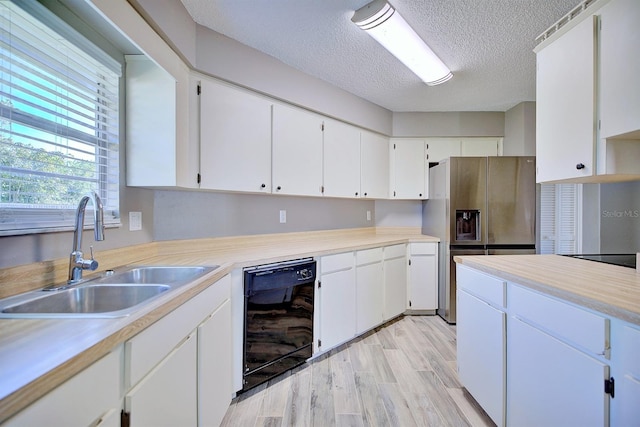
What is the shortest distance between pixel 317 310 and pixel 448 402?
102cm

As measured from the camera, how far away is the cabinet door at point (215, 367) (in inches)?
51.1

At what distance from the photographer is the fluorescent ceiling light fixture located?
170 cm

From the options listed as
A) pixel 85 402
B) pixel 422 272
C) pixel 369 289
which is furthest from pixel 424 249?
pixel 85 402

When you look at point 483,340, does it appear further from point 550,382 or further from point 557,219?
point 557,219

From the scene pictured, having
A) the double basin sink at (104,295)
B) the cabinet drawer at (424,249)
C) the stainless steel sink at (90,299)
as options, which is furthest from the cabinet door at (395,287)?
the stainless steel sink at (90,299)

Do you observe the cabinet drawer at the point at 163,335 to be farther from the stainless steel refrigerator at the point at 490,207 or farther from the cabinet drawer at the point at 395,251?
the stainless steel refrigerator at the point at 490,207

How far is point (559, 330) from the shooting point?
110 cm

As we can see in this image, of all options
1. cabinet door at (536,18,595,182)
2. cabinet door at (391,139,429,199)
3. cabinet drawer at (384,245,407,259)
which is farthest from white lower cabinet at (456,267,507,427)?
cabinet door at (391,139,429,199)

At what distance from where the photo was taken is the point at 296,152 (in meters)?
2.47

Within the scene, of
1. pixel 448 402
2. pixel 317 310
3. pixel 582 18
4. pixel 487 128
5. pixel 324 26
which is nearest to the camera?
pixel 582 18

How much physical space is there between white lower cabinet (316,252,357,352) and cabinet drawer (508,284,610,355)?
1239mm

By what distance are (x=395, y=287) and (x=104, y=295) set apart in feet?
8.18

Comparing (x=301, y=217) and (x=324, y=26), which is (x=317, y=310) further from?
(x=324, y=26)

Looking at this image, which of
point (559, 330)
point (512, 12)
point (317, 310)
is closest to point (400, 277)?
point (317, 310)
